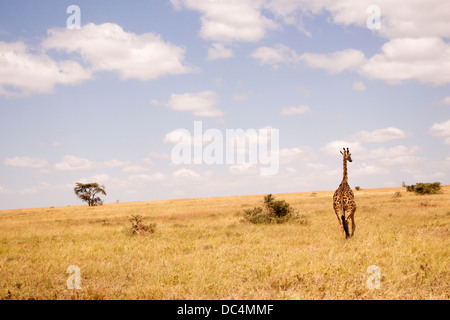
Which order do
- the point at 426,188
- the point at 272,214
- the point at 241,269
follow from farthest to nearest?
the point at 426,188 < the point at 272,214 < the point at 241,269

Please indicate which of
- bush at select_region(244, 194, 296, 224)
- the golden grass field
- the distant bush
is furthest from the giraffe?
the distant bush

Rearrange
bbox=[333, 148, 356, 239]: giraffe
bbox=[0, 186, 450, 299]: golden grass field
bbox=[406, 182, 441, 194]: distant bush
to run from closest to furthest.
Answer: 1. bbox=[0, 186, 450, 299]: golden grass field
2. bbox=[333, 148, 356, 239]: giraffe
3. bbox=[406, 182, 441, 194]: distant bush

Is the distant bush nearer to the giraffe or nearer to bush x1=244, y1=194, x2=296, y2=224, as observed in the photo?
bush x1=244, y1=194, x2=296, y2=224

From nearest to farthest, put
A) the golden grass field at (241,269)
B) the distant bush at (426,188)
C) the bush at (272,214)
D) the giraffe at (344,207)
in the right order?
the golden grass field at (241,269), the giraffe at (344,207), the bush at (272,214), the distant bush at (426,188)

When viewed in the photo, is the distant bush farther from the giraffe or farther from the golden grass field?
the giraffe

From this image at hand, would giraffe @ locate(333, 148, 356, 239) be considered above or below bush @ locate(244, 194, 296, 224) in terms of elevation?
above

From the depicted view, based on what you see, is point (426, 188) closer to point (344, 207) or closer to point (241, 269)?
point (344, 207)

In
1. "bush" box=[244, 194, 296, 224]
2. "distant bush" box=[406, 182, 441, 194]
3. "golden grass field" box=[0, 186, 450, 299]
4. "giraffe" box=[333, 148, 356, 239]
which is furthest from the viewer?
"distant bush" box=[406, 182, 441, 194]

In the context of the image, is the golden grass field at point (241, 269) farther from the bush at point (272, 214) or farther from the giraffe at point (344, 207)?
the bush at point (272, 214)

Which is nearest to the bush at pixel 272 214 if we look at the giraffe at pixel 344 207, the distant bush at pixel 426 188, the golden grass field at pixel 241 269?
the golden grass field at pixel 241 269

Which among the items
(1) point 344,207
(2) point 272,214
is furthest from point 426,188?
Answer: (1) point 344,207

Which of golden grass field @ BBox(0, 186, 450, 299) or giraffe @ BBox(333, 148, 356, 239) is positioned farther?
giraffe @ BBox(333, 148, 356, 239)
